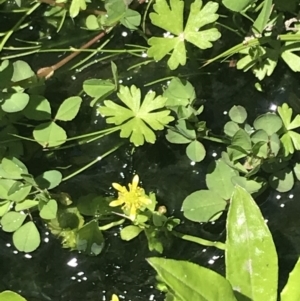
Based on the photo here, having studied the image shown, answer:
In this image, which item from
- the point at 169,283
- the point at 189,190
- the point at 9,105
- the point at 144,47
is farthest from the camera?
the point at 144,47

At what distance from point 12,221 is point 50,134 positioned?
263mm

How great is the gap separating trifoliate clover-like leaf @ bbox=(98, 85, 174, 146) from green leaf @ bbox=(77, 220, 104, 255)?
10.0 inches

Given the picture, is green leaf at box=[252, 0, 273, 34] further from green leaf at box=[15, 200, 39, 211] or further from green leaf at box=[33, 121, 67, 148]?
green leaf at box=[15, 200, 39, 211]

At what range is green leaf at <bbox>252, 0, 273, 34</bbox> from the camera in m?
1.49

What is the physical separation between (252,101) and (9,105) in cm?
71

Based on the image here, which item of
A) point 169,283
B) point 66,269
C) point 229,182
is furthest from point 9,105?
point 169,283

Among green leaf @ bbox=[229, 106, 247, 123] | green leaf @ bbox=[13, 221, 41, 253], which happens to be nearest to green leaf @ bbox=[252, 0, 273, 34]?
green leaf @ bbox=[229, 106, 247, 123]

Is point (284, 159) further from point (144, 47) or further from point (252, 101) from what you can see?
point (144, 47)

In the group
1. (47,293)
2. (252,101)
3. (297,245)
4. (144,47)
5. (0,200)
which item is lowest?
(47,293)

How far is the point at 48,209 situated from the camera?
157cm

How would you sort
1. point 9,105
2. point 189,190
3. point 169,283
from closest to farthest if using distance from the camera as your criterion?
point 169,283 → point 9,105 → point 189,190

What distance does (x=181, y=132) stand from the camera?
5.30ft

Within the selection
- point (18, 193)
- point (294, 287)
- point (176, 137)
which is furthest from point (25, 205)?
point (294, 287)

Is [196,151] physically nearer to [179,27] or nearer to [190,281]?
[179,27]
